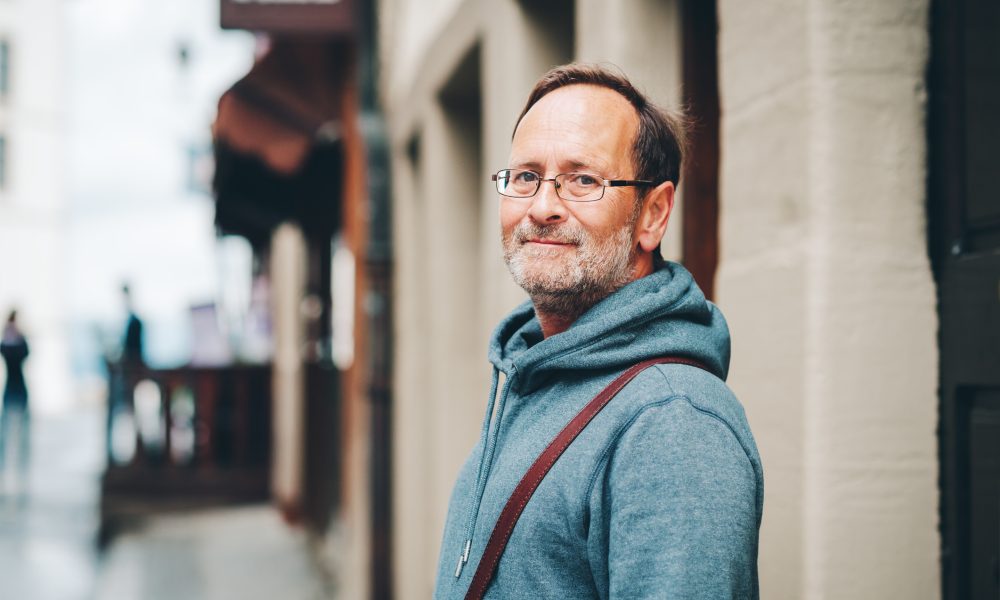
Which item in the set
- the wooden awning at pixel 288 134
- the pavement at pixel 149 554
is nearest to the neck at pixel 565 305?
the wooden awning at pixel 288 134

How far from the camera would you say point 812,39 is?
1833 mm

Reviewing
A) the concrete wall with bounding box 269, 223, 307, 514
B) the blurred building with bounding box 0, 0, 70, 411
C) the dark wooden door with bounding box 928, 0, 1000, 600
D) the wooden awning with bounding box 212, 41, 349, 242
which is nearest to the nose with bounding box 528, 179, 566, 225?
the dark wooden door with bounding box 928, 0, 1000, 600

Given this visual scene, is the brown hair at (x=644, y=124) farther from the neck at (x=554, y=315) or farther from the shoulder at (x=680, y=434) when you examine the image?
the shoulder at (x=680, y=434)

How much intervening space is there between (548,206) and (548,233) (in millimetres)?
44

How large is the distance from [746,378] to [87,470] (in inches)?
463

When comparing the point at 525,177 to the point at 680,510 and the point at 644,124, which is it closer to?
the point at 644,124

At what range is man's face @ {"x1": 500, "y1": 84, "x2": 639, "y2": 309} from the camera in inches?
59.1

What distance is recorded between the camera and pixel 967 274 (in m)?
1.75

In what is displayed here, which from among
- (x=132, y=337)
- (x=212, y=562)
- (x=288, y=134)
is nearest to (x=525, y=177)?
(x=288, y=134)

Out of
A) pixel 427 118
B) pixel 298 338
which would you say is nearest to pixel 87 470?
pixel 298 338

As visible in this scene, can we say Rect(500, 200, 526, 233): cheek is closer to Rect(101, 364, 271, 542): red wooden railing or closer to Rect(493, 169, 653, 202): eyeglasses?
Rect(493, 169, 653, 202): eyeglasses

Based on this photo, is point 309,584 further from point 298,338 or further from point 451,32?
point 451,32

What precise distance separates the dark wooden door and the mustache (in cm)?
74

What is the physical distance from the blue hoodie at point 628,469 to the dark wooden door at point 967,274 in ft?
1.76
